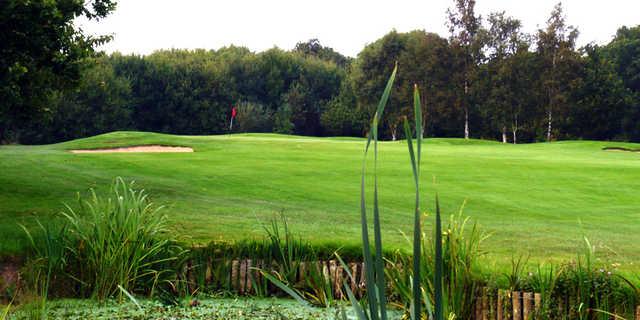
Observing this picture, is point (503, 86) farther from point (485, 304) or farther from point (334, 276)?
point (485, 304)

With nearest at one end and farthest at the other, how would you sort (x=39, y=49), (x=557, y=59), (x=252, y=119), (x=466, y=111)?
(x=39, y=49) < (x=557, y=59) < (x=466, y=111) < (x=252, y=119)

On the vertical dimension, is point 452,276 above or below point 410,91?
below

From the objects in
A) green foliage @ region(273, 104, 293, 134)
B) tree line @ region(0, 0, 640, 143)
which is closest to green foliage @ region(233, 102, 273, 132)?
tree line @ region(0, 0, 640, 143)

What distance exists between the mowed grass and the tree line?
101ft

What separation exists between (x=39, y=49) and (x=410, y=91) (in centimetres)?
4420

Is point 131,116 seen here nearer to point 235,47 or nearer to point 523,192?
point 235,47

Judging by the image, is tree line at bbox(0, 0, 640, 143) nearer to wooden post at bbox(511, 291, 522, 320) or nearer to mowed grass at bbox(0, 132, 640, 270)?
mowed grass at bbox(0, 132, 640, 270)

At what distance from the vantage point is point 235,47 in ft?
241

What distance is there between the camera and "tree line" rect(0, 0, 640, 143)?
51219mm

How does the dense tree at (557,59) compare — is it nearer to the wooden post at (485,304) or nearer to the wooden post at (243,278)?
the wooden post at (243,278)

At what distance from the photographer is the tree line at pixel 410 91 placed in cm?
5122

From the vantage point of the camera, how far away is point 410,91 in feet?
179

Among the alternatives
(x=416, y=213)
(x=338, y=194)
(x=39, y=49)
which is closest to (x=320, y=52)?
(x=338, y=194)

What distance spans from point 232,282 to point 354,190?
7.71 m
